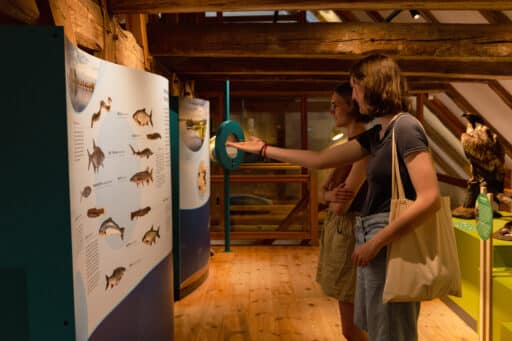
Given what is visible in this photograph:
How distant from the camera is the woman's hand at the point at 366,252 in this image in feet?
5.64

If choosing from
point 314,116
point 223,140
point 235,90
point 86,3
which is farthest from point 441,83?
point 86,3

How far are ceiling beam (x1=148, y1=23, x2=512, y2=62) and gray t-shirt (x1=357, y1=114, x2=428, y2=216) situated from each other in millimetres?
2191

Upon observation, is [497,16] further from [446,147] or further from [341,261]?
[446,147]

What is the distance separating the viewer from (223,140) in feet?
10.1

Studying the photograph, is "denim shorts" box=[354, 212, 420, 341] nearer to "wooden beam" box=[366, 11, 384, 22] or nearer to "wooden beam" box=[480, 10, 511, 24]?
"wooden beam" box=[480, 10, 511, 24]

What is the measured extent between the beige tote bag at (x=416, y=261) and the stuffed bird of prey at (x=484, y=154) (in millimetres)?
2732

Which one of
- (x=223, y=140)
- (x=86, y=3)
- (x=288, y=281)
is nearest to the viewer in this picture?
(x=86, y=3)

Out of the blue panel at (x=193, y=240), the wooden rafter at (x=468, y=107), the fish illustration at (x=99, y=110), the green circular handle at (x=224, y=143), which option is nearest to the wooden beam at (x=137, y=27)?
the green circular handle at (x=224, y=143)

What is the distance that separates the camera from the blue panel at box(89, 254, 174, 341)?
2049mm

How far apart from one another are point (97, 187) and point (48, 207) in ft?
0.99

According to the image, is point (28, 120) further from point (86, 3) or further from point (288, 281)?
point (288, 281)

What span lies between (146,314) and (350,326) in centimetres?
95

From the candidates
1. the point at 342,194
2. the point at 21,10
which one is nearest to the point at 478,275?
the point at 342,194

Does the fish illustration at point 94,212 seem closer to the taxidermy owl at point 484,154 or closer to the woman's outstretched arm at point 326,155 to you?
the woman's outstretched arm at point 326,155
